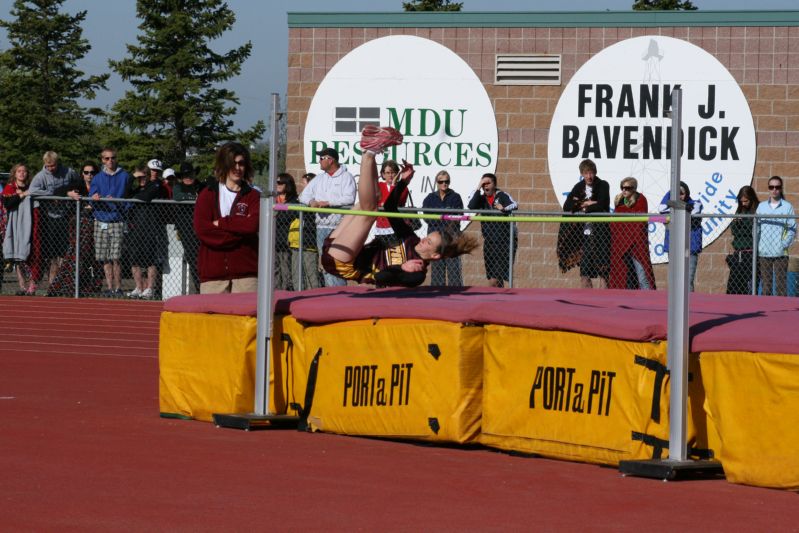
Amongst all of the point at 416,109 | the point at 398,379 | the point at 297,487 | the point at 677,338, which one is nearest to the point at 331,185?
the point at 416,109

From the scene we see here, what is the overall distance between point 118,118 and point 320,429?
43.6 meters

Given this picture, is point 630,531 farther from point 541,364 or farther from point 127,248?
point 127,248

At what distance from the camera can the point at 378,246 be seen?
→ 10320 millimetres

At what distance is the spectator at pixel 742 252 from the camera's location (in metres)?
16.9

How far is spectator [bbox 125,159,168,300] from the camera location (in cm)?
1958

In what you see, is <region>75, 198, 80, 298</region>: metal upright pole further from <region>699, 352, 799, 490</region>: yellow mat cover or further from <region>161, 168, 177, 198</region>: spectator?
<region>699, 352, 799, 490</region>: yellow mat cover

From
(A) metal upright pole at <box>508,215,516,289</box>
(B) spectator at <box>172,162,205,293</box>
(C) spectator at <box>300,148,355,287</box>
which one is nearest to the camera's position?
(C) spectator at <box>300,148,355,287</box>

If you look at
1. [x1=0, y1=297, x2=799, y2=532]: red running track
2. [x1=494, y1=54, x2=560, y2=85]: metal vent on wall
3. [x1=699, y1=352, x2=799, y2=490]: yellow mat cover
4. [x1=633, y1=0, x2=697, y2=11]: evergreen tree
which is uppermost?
[x1=633, y1=0, x2=697, y2=11]: evergreen tree

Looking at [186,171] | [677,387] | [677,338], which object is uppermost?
[186,171]

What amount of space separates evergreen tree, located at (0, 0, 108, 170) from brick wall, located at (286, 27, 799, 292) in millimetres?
34275

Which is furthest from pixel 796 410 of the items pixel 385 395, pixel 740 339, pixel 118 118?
pixel 118 118

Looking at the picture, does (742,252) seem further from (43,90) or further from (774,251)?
(43,90)

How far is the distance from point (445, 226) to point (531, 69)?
3.53 meters

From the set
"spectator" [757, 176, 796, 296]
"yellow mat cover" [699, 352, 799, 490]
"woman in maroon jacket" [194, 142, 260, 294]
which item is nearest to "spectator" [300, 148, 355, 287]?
"spectator" [757, 176, 796, 296]
